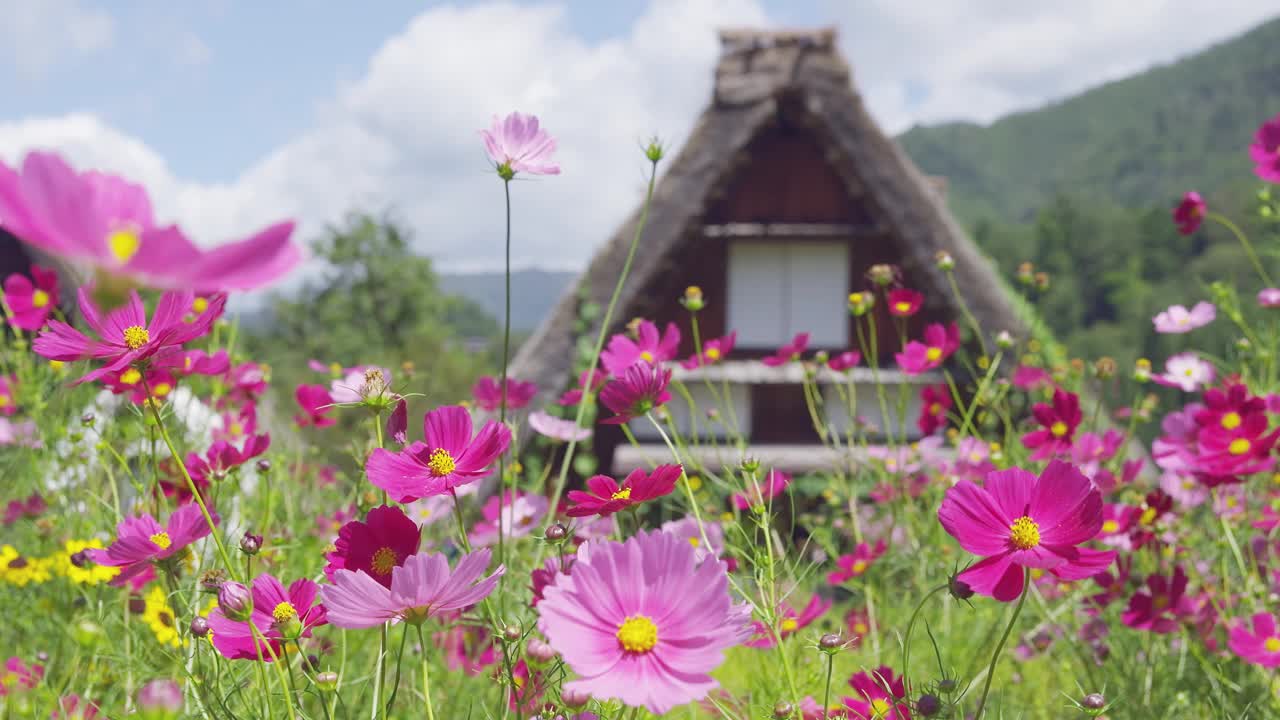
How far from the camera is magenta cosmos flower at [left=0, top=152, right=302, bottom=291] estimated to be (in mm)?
339

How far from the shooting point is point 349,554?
66 cm

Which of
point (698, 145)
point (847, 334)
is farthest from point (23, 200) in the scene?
point (847, 334)

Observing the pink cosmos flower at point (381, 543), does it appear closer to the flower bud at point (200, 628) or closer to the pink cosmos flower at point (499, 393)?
the flower bud at point (200, 628)

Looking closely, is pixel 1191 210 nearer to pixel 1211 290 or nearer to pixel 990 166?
pixel 1211 290

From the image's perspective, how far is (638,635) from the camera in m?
0.52

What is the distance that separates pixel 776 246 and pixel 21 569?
4.40m

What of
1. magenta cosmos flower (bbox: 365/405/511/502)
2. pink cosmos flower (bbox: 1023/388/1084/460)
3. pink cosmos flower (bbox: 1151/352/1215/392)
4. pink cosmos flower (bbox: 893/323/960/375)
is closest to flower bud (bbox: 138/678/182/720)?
magenta cosmos flower (bbox: 365/405/511/502)

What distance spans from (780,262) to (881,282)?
3782mm

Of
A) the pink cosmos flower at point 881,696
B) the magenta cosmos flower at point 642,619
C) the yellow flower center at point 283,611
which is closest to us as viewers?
the magenta cosmos flower at point 642,619

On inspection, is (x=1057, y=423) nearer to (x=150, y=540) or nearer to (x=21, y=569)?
(x=150, y=540)

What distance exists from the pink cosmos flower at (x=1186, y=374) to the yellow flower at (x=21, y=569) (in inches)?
67.3

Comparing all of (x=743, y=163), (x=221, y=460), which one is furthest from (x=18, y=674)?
(x=743, y=163)

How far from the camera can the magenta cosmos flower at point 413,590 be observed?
556mm

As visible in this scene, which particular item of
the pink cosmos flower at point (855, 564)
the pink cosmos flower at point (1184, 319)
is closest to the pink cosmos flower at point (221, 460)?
the pink cosmos flower at point (855, 564)
